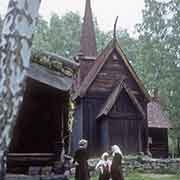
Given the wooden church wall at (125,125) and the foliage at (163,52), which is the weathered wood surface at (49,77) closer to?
the wooden church wall at (125,125)

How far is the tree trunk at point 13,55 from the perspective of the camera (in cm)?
286

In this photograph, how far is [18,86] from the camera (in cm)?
291

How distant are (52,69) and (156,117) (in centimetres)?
2098

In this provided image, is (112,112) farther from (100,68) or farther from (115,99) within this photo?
(100,68)

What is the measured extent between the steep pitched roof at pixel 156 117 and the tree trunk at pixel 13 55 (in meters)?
23.2

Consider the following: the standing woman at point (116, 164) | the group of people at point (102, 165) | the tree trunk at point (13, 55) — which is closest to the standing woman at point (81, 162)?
the group of people at point (102, 165)

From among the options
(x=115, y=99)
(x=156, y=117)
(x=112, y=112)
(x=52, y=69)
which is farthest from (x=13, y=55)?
(x=156, y=117)

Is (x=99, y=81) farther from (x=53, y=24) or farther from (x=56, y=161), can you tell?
(x=53, y=24)

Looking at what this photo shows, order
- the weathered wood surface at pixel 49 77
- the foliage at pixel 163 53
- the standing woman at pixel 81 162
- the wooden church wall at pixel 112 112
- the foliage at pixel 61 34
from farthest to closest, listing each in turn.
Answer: the foliage at pixel 61 34 < the foliage at pixel 163 53 < the wooden church wall at pixel 112 112 < the standing woman at pixel 81 162 < the weathered wood surface at pixel 49 77

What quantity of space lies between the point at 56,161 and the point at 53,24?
40.8m

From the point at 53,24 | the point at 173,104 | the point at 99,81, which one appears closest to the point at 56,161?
the point at 99,81

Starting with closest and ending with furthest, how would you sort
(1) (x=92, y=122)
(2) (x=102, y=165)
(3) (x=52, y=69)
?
(3) (x=52, y=69), (2) (x=102, y=165), (1) (x=92, y=122)

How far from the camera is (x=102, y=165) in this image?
38.0 ft

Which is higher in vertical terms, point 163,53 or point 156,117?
point 163,53
